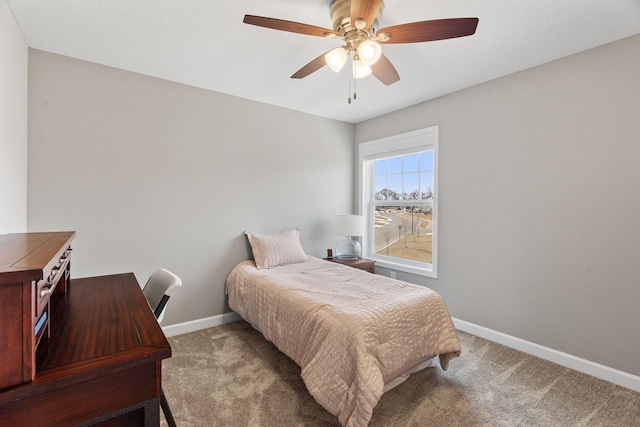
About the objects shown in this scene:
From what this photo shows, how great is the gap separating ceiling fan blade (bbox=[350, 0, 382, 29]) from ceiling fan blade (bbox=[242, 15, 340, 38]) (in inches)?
7.4

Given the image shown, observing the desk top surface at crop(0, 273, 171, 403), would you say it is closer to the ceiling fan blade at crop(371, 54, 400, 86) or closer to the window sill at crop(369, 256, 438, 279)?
the ceiling fan blade at crop(371, 54, 400, 86)

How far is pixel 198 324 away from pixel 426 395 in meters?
2.21

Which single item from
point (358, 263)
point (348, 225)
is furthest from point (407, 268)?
point (348, 225)

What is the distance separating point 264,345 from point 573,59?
3485 mm

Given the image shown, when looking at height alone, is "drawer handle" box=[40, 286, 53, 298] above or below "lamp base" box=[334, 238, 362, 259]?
above

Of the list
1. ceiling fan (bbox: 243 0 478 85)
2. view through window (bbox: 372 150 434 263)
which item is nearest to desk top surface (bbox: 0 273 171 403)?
ceiling fan (bbox: 243 0 478 85)

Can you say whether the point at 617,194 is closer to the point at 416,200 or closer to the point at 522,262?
the point at 522,262

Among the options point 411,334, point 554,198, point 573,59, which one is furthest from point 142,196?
point 573,59

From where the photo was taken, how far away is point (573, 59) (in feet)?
7.64

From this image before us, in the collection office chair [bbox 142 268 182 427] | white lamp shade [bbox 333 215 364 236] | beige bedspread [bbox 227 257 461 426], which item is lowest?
beige bedspread [bbox 227 257 461 426]

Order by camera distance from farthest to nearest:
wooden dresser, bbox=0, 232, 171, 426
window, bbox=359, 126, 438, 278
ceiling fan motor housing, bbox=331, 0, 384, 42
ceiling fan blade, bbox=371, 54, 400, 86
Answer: window, bbox=359, 126, 438, 278 < ceiling fan blade, bbox=371, 54, 400, 86 < ceiling fan motor housing, bbox=331, 0, 384, 42 < wooden dresser, bbox=0, 232, 171, 426

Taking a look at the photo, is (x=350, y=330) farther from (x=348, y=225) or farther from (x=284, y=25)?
(x=348, y=225)

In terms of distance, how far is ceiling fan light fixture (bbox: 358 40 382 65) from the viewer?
5.32 ft

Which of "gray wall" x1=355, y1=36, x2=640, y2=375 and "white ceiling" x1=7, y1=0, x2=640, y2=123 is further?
"gray wall" x1=355, y1=36, x2=640, y2=375
